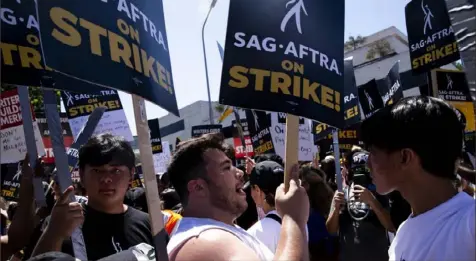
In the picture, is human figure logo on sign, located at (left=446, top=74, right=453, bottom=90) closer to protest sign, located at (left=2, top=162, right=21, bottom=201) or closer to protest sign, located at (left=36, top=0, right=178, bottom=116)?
protest sign, located at (left=36, top=0, right=178, bottom=116)

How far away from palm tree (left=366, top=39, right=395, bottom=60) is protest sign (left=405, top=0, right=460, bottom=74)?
41.0m

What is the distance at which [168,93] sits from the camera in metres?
2.33

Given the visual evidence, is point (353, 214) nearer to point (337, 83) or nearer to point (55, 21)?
point (337, 83)

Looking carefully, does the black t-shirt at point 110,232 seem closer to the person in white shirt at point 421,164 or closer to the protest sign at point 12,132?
the person in white shirt at point 421,164

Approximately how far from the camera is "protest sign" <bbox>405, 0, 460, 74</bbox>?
5.25 metres

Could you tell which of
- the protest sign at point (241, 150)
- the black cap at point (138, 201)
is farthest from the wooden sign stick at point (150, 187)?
the protest sign at point (241, 150)

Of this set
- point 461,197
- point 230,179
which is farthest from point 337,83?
point 461,197

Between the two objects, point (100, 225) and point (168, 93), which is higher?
point (168, 93)

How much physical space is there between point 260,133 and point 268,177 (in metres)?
4.64

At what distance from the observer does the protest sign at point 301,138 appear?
315 inches

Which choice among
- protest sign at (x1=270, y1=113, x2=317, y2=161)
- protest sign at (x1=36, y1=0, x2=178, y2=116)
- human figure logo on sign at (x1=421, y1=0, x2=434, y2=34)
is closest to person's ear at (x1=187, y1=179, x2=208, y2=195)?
protest sign at (x1=36, y1=0, x2=178, y2=116)

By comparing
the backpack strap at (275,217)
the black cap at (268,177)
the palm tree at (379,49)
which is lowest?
the backpack strap at (275,217)

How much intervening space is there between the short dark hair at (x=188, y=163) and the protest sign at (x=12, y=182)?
4.39 metres

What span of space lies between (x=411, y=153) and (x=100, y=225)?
6.20 feet
